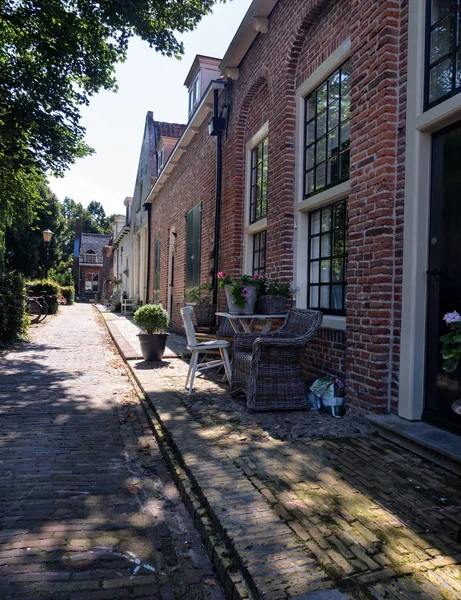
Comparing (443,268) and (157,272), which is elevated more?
(157,272)

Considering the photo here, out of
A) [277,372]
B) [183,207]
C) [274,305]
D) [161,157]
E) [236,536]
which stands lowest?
[236,536]

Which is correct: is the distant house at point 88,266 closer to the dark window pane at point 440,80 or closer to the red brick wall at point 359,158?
the red brick wall at point 359,158

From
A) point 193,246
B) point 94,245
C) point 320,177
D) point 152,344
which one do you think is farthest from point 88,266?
point 320,177

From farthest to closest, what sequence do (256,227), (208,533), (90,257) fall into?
1. (90,257)
2. (256,227)
3. (208,533)

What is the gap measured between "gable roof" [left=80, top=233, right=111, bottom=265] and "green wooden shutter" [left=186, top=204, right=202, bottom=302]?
48.2 m

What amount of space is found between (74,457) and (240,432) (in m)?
1.32

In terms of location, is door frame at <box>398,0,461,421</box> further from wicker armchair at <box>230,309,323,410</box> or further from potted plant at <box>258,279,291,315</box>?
potted plant at <box>258,279,291,315</box>

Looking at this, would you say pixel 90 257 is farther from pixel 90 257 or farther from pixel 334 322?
pixel 334 322

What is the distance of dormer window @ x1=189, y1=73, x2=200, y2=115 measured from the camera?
11.7 metres

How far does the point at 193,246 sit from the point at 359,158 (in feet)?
23.0

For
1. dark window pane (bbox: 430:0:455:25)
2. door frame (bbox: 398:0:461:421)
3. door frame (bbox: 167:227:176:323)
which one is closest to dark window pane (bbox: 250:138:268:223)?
door frame (bbox: 398:0:461:421)

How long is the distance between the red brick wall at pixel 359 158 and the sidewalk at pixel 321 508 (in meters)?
0.75

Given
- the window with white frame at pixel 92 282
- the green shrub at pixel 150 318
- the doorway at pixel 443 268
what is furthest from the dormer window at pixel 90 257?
the doorway at pixel 443 268

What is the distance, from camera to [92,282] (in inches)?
2207
